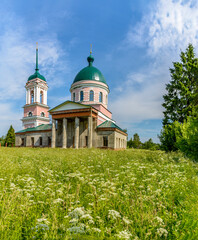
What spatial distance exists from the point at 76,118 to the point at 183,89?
1663 cm

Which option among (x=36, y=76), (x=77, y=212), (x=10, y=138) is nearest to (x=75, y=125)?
(x=36, y=76)

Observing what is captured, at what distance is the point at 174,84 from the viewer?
17812mm

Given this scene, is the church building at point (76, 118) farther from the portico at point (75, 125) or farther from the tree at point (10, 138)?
the tree at point (10, 138)

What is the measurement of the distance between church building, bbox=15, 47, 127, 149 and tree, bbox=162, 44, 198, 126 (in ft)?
33.7

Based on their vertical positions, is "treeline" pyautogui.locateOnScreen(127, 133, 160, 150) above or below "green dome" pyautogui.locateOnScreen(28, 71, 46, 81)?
below

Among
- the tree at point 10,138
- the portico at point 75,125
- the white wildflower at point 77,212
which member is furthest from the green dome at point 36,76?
the white wildflower at point 77,212

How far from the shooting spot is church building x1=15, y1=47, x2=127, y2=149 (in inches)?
1029

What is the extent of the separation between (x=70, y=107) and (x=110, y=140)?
9298mm

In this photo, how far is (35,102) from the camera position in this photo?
124ft

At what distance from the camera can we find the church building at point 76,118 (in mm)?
→ 26147

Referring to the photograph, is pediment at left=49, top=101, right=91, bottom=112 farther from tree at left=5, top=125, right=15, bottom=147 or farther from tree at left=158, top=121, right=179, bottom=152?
tree at left=5, top=125, right=15, bottom=147

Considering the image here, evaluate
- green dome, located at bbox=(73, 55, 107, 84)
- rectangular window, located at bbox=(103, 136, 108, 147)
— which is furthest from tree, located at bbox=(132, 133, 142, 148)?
rectangular window, located at bbox=(103, 136, 108, 147)

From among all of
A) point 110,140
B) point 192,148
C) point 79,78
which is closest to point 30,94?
point 79,78

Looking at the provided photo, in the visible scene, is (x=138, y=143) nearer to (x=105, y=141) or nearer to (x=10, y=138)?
(x=105, y=141)
